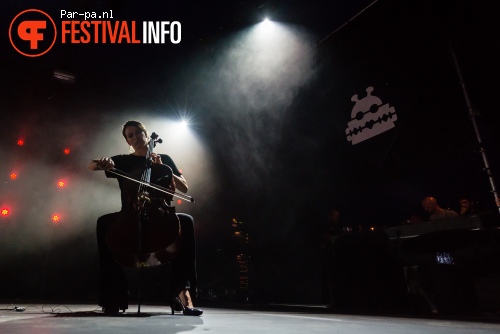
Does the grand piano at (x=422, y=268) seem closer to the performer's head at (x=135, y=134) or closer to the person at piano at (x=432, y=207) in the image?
the person at piano at (x=432, y=207)

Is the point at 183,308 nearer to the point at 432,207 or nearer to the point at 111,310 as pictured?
the point at 111,310

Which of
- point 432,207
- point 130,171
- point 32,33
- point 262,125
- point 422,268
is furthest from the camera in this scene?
point 262,125

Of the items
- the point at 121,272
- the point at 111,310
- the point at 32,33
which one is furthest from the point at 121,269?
the point at 32,33

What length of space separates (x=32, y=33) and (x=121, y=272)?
15.8ft

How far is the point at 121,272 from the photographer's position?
2312 mm

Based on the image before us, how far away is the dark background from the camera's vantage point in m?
4.05

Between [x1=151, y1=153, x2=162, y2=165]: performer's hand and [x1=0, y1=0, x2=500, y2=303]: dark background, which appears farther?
[x1=0, y1=0, x2=500, y2=303]: dark background

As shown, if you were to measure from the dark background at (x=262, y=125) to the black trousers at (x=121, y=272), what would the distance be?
277cm

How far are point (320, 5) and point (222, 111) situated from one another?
2435 mm

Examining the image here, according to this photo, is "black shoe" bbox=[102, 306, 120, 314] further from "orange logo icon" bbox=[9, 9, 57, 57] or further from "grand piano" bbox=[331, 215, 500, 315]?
"orange logo icon" bbox=[9, 9, 57, 57]

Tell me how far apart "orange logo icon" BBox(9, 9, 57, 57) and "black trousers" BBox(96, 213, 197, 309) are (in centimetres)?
445

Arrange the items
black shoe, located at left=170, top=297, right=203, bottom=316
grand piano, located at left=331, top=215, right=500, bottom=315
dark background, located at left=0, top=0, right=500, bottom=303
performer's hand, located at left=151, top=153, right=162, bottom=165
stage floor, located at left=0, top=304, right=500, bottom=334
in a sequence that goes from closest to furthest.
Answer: stage floor, located at left=0, top=304, right=500, bottom=334, black shoe, located at left=170, top=297, right=203, bottom=316, performer's hand, located at left=151, top=153, right=162, bottom=165, grand piano, located at left=331, top=215, right=500, bottom=315, dark background, located at left=0, top=0, right=500, bottom=303

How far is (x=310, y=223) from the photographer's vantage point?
520 cm

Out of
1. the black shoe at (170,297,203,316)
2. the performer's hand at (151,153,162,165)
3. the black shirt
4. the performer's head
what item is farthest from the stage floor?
the performer's head
